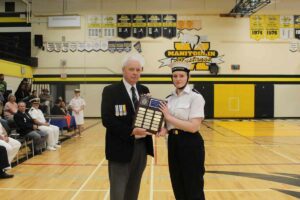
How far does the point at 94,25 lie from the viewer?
890 inches

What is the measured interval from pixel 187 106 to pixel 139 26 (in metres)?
19.8

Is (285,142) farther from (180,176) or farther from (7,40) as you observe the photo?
(7,40)

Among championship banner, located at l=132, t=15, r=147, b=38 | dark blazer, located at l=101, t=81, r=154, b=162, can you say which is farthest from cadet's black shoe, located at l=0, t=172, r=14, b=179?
championship banner, located at l=132, t=15, r=147, b=38

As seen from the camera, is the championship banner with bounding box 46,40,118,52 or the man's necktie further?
the championship banner with bounding box 46,40,118,52

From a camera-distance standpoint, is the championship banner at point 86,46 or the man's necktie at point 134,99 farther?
the championship banner at point 86,46

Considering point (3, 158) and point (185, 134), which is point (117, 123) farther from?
point (3, 158)

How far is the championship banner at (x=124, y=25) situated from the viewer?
22.5 meters

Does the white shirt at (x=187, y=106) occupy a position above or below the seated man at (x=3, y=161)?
above

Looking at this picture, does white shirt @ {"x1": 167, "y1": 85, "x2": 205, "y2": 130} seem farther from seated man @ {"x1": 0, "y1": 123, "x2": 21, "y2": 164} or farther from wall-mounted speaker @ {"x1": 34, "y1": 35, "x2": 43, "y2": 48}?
wall-mounted speaker @ {"x1": 34, "y1": 35, "x2": 43, "y2": 48}

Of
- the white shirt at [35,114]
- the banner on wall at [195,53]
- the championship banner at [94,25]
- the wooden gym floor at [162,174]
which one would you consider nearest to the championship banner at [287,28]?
the banner on wall at [195,53]

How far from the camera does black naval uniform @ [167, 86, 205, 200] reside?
3.30 meters

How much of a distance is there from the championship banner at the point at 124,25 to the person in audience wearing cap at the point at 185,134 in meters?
19.6

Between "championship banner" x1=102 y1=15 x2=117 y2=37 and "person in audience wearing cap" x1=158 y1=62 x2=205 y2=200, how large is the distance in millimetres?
19762

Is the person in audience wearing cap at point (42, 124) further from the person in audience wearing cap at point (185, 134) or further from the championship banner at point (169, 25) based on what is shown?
the championship banner at point (169, 25)
